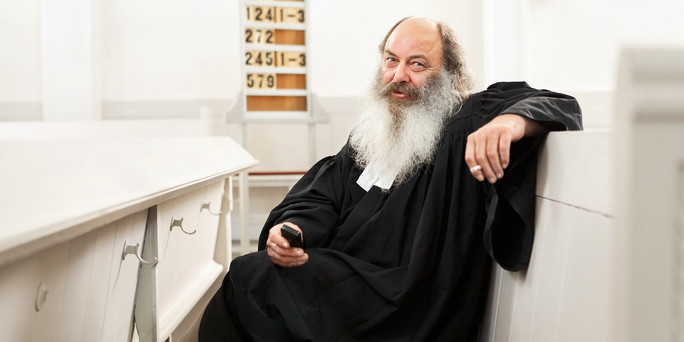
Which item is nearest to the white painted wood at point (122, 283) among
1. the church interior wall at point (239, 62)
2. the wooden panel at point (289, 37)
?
the wooden panel at point (289, 37)

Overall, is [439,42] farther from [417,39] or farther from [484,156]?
[484,156]

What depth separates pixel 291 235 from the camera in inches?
74.7

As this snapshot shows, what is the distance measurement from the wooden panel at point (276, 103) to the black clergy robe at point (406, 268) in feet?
8.28


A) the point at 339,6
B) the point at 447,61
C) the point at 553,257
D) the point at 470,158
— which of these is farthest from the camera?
the point at 339,6

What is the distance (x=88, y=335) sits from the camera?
140cm

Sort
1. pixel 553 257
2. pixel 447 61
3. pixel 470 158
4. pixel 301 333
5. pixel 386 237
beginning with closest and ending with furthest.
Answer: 1. pixel 553 257
2. pixel 470 158
3. pixel 301 333
4. pixel 386 237
5. pixel 447 61

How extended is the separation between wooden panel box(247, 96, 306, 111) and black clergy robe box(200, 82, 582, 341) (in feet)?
8.28

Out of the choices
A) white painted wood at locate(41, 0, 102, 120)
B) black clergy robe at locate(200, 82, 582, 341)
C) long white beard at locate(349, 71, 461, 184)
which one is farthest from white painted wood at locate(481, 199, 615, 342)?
white painted wood at locate(41, 0, 102, 120)

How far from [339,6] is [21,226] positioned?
4841mm

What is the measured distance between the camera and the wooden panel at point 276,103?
4.42 m

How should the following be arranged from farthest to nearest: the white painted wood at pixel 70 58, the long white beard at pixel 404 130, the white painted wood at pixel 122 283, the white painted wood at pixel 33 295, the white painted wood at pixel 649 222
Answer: the white painted wood at pixel 70 58 < the long white beard at pixel 404 130 < the white painted wood at pixel 122 283 < the white painted wood at pixel 33 295 < the white painted wood at pixel 649 222

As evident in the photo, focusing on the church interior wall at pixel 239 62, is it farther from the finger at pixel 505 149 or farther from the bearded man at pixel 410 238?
the finger at pixel 505 149

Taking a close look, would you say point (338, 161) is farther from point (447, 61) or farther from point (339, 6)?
point (339, 6)

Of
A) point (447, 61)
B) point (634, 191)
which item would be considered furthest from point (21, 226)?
point (447, 61)
